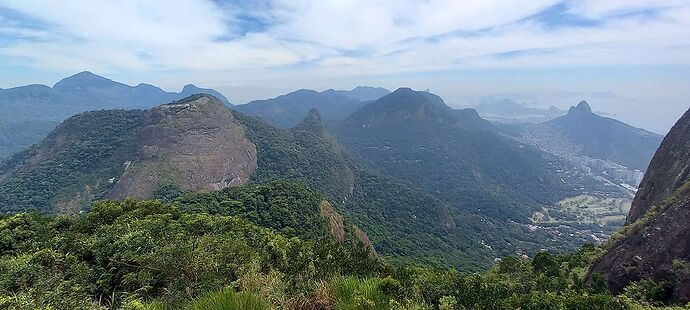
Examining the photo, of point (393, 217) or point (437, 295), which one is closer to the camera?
point (437, 295)

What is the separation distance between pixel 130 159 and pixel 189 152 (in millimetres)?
10386

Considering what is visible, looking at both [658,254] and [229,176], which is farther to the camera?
[229,176]

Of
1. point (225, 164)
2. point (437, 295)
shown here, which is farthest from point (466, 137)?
point (437, 295)

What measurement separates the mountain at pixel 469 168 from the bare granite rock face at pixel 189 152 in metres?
66.1

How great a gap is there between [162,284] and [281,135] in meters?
95.6

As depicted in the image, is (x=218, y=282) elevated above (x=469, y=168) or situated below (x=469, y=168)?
above

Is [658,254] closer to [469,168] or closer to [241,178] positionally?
[241,178]

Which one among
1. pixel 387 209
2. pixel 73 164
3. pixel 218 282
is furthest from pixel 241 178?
pixel 218 282

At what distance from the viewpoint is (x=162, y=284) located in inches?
267

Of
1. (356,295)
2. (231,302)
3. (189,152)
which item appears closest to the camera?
(231,302)

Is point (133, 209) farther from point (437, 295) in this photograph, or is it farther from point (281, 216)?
Result: point (281, 216)

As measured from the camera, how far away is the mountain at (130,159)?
57.6 metres

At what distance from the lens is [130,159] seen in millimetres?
66000

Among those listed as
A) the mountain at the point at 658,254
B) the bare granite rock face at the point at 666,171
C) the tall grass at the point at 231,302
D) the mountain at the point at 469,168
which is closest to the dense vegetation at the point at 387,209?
the mountain at the point at 469,168
